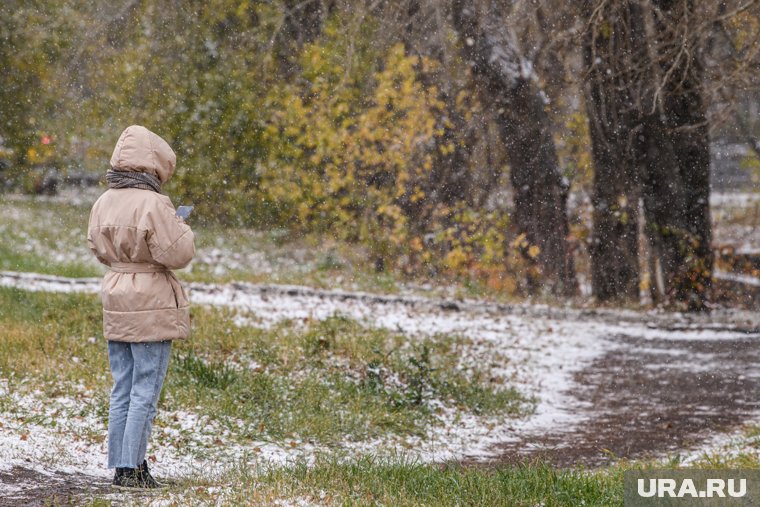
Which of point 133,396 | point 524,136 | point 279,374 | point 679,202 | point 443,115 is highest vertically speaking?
point 443,115

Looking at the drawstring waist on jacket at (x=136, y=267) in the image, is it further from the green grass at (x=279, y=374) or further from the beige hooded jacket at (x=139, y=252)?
the green grass at (x=279, y=374)

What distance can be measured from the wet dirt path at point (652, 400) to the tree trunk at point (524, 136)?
3.23 metres

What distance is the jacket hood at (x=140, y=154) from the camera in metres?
5.12

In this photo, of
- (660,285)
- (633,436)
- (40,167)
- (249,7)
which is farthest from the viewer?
(40,167)

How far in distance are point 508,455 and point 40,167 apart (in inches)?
777

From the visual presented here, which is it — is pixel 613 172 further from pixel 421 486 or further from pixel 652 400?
pixel 421 486

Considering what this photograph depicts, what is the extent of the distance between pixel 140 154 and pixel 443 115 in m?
11.5

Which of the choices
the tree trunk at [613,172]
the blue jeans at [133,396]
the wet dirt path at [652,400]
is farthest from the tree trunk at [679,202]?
the blue jeans at [133,396]

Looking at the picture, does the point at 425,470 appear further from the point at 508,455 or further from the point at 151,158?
the point at 151,158

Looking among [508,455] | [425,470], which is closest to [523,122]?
[508,455]

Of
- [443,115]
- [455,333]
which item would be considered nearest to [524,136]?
[443,115]

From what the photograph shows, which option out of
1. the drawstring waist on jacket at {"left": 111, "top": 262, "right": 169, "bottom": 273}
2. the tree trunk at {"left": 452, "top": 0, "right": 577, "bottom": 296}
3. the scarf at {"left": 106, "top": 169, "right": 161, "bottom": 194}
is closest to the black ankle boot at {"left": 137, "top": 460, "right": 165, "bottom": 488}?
the drawstring waist on jacket at {"left": 111, "top": 262, "right": 169, "bottom": 273}

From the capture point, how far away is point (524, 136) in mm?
15344

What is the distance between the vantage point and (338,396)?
26.1 ft
